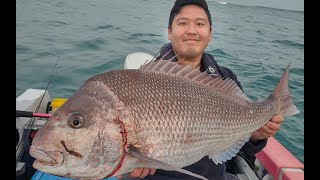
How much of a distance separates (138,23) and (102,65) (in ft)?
30.2

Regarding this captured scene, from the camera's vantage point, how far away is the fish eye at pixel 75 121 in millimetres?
1815

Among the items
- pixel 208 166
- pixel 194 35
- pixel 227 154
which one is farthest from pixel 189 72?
pixel 208 166

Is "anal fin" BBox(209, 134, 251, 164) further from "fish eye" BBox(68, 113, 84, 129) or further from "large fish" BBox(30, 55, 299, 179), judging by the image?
"fish eye" BBox(68, 113, 84, 129)

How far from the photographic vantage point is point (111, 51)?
450 inches

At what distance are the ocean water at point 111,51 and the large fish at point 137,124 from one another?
3.76 metres

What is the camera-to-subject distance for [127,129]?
1860mm

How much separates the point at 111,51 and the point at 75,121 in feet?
32.2

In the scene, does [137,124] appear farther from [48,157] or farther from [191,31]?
[191,31]

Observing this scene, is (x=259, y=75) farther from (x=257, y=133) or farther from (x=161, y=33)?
(x=257, y=133)

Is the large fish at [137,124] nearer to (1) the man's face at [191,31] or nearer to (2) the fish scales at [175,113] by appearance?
(2) the fish scales at [175,113]

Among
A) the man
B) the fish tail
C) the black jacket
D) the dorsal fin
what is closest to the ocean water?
the man

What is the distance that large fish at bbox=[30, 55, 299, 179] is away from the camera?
179 centimetres

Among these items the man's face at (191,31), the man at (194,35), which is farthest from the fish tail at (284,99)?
the man's face at (191,31)

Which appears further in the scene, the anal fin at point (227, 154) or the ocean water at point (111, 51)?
the ocean water at point (111, 51)
